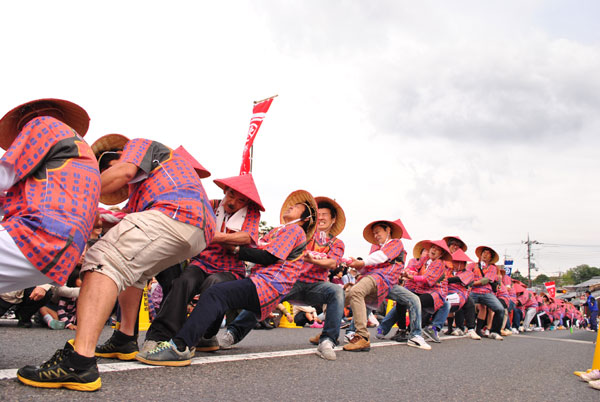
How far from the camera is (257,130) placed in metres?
14.3

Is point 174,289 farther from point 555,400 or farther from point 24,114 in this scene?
point 555,400

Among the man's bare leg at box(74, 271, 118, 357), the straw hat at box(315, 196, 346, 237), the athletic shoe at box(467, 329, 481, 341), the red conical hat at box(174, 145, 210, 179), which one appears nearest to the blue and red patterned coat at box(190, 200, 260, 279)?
the red conical hat at box(174, 145, 210, 179)

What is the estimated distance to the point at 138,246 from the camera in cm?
302

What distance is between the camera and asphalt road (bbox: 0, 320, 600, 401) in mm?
2740

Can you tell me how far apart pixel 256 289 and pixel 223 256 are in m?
0.51

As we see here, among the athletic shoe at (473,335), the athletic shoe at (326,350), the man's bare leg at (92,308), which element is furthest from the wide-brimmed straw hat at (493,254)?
the man's bare leg at (92,308)

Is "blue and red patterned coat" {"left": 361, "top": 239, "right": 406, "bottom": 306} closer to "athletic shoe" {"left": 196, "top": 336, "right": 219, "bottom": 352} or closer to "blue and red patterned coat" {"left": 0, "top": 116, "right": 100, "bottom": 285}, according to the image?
"athletic shoe" {"left": 196, "top": 336, "right": 219, "bottom": 352}

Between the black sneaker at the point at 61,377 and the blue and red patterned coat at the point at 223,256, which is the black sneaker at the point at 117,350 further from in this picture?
the black sneaker at the point at 61,377

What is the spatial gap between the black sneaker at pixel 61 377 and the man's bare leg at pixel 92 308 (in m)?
0.10

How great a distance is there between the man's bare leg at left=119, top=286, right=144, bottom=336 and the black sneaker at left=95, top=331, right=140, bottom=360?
0.09 metres

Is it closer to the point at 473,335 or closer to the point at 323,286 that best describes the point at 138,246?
the point at 323,286

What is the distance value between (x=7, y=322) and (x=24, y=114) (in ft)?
17.7

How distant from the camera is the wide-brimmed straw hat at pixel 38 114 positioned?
9.04ft

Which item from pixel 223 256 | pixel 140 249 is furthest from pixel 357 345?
pixel 140 249
